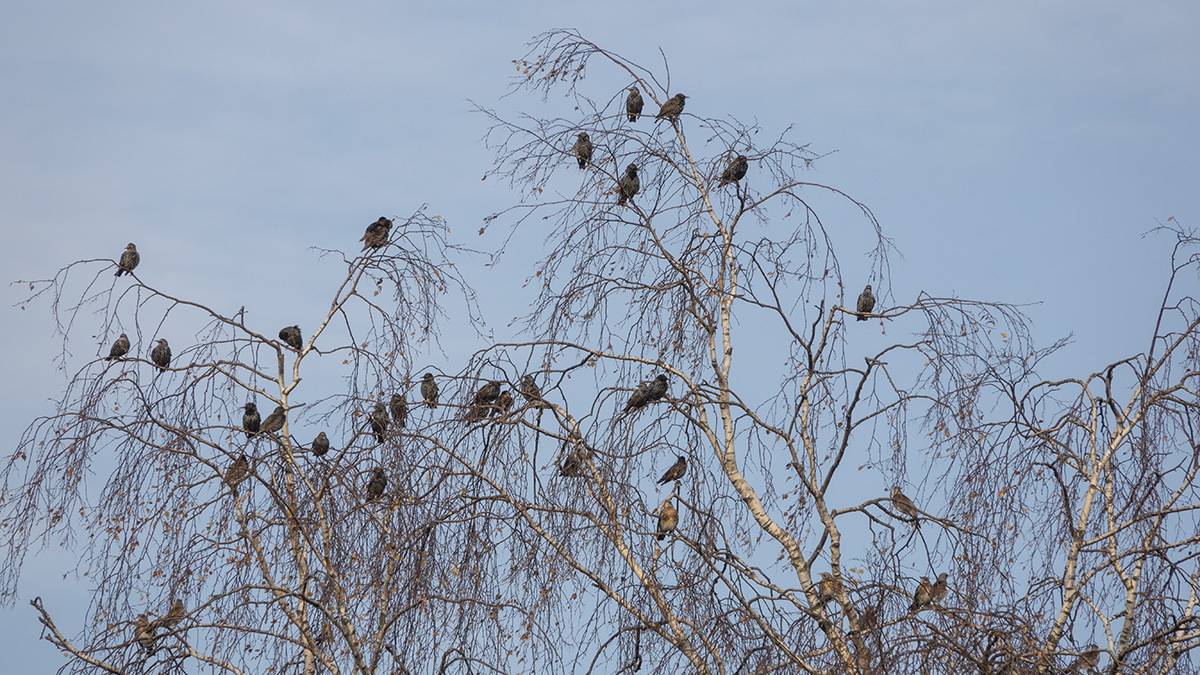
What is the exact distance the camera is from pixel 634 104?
24.7 ft

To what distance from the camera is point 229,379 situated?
673 cm

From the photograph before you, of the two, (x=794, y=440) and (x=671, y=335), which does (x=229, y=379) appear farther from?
(x=794, y=440)

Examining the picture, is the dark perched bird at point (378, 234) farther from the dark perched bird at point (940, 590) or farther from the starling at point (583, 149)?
the dark perched bird at point (940, 590)

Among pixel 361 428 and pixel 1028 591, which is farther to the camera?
pixel 361 428

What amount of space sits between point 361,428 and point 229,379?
98 centimetres

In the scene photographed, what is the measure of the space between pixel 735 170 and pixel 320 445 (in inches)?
117

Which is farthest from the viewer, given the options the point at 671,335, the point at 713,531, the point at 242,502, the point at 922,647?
the point at 671,335

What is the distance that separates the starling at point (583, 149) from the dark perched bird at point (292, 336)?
2193 millimetres

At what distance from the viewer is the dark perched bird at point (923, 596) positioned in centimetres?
552

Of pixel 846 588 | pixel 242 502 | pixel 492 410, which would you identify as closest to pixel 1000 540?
pixel 846 588

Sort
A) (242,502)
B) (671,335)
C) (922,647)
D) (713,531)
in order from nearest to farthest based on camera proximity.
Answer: (922,647) → (713,531) → (242,502) → (671,335)

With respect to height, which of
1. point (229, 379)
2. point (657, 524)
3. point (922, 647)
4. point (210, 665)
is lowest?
point (922, 647)

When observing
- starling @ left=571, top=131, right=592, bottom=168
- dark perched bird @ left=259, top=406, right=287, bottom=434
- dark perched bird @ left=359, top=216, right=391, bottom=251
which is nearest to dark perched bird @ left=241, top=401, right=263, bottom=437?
dark perched bird @ left=259, top=406, right=287, bottom=434

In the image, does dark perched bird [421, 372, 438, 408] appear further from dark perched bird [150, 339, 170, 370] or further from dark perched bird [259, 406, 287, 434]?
dark perched bird [150, 339, 170, 370]
